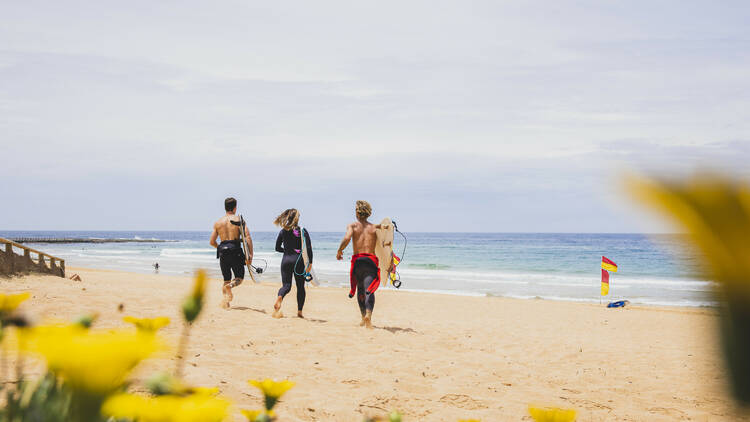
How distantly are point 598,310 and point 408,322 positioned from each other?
7072 mm

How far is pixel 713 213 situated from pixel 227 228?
29.0ft

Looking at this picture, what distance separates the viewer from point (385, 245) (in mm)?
8164

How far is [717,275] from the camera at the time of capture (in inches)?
15.1

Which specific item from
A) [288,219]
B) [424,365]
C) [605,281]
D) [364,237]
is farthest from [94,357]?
[605,281]

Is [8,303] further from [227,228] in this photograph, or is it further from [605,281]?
[605,281]

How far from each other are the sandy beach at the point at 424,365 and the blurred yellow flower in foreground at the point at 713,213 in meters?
2.86

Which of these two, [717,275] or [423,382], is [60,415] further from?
[423,382]

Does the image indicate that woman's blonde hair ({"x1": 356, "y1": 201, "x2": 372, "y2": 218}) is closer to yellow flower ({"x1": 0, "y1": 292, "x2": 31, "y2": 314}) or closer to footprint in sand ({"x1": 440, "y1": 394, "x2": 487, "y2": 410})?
footprint in sand ({"x1": 440, "y1": 394, "x2": 487, "y2": 410})

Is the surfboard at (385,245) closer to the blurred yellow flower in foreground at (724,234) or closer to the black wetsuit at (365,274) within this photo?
the black wetsuit at (365,274)

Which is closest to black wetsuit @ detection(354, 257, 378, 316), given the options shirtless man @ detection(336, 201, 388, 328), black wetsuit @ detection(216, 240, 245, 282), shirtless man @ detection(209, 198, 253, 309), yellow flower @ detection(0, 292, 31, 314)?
shirtless man @ detection(336, 201, 388, 328)

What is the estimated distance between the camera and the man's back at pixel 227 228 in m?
8.74

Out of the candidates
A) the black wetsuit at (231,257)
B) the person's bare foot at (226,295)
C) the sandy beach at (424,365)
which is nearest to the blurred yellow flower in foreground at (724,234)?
the sandy beach at (424,365)

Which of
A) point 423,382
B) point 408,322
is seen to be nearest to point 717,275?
point 423,382

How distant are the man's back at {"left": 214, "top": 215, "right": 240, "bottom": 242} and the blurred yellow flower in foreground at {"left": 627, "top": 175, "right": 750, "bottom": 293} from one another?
8685mm
